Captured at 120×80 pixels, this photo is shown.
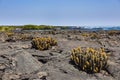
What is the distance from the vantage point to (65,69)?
10.5 metres

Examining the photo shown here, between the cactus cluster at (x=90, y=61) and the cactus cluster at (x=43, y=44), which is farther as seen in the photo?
the cactus cluster at (x=43, y=44)

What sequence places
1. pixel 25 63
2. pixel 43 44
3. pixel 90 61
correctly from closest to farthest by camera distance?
pixel 90 61 < pixel 25 63 < pixel 43 44

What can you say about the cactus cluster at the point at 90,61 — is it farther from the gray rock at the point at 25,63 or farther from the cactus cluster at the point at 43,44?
the cactus cluster at the point at 43,44

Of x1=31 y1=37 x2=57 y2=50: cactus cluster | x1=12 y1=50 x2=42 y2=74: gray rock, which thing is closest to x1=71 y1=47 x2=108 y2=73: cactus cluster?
x1=12 y1=50 x2=42 y2=74: gray rock

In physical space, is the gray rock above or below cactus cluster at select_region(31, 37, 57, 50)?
below

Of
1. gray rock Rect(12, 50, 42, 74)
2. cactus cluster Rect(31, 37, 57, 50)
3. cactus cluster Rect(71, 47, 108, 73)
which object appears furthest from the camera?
cactus cluster Rect(31, 37, 57, 50)

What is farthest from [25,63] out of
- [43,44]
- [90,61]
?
[43,44]

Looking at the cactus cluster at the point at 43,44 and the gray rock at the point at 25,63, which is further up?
the cactus cluster at the point at 43,44

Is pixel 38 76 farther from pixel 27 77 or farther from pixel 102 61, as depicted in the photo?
pixel 102 61

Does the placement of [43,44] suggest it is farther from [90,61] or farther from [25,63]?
[90,61]

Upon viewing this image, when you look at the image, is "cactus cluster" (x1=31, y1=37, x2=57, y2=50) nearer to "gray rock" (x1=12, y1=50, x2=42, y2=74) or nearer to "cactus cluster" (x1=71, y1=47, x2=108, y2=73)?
"gray rock" (x1=12, y1=50, x2=42, y2=74)

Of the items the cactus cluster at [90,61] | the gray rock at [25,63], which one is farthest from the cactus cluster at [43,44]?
the cactus cluster at [90,61]

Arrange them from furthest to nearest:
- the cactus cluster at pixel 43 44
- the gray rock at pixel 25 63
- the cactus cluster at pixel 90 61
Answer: the cactus cluster at pixel 43 44 < the gray rock at pixel 25 63 < the cactus cluster at pixel 90 61

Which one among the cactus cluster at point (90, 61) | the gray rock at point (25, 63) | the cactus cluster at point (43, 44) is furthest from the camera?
the cactus cluster at point (43, 44)
